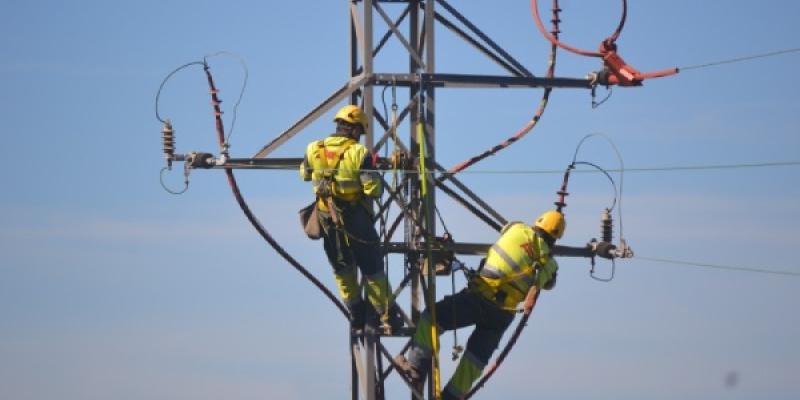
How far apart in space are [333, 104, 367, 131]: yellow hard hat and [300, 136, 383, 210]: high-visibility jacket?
8.4 inches

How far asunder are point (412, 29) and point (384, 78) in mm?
914

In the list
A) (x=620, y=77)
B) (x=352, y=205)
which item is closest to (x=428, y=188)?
(x=352, y=205)

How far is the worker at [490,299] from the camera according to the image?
77.7 ft

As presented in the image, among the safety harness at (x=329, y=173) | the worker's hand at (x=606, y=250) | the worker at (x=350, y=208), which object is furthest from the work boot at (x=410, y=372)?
the worker's hand at (x=606, y=250)

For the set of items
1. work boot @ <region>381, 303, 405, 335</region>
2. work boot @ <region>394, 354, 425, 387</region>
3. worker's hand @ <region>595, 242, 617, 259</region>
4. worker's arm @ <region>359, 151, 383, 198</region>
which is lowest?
work boot @ <region>394, 354, 425, 387</region>

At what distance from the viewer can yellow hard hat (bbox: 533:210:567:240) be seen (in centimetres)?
2406

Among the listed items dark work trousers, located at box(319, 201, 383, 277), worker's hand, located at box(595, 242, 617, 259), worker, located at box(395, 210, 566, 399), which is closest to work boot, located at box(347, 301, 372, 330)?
dark work trousers, located at box(319, 201, 383, 277)

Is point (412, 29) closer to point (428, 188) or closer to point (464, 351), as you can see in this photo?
point (428, 188)

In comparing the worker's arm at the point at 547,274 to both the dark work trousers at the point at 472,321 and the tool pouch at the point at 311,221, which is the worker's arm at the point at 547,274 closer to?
the dark work trousers at the point at 472,321

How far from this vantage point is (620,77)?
2366cm

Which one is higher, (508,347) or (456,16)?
(456,16)

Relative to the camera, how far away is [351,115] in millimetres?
23016

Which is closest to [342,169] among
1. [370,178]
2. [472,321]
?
[370,178]

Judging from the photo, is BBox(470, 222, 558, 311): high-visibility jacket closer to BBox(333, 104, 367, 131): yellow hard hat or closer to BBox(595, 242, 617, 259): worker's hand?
BBox(595, 242, 617, 259): worker's hand
